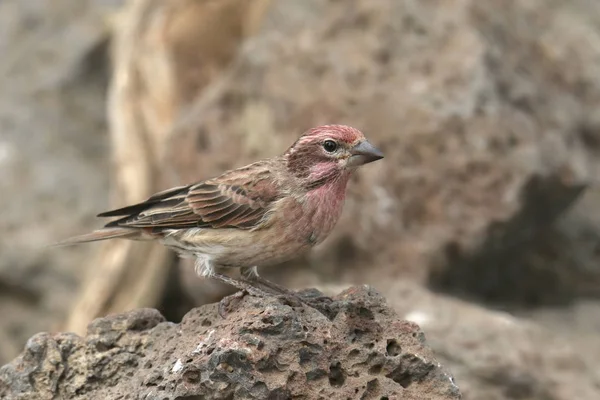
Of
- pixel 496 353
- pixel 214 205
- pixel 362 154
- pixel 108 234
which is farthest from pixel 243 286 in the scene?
pixel 496 353

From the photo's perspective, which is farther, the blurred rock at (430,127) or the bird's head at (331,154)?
the blurred rock at (430,127)

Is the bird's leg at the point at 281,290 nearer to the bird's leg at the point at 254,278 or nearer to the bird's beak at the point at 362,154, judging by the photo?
the bird's leg at the point at 254,278

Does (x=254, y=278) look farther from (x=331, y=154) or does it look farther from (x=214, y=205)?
(x=331, y=154)

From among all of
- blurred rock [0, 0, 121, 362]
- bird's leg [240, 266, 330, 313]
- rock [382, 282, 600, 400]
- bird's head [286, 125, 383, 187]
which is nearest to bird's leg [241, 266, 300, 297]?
bird's leg [240, 266, 330, 313]

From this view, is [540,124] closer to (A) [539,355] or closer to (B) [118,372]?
(A) [539,355]

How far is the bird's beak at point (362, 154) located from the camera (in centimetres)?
593

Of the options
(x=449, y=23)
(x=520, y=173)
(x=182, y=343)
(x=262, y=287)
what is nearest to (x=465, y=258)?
(x=520, y=173)

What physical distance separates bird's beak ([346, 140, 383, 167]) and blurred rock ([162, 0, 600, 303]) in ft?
10.3

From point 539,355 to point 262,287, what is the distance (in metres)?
2.94

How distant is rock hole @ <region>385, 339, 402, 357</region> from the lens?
515cm

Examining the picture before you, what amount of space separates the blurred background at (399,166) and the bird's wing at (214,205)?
231cm

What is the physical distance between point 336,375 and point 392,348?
1.11 ft

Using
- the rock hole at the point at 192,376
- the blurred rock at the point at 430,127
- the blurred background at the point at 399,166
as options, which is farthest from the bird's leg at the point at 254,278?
the blurred rock at the point at 430,127

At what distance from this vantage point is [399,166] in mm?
9164
